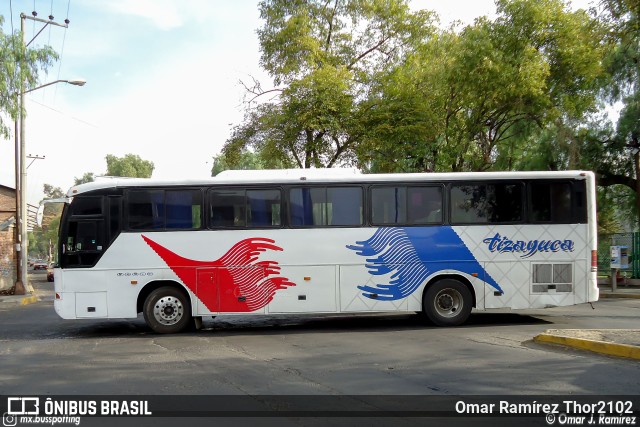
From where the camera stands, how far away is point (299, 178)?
12.0 metres

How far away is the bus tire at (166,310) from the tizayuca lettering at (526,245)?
658cm

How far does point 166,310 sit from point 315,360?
4370mm

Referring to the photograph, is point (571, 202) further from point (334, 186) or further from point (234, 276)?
point (234, 276)

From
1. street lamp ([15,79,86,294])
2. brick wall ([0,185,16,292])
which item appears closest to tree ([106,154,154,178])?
brick wall ([0,185,16,292])

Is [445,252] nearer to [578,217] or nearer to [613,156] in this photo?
[578,217]

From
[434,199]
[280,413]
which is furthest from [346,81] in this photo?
[280,413]

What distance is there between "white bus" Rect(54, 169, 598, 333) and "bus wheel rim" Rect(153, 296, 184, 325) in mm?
21

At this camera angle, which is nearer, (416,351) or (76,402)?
(76,402)

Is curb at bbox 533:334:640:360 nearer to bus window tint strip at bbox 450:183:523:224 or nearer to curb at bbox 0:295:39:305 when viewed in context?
bus window tint strip at bbox 450:183:523:224

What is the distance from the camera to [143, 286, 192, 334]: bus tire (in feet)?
38.2

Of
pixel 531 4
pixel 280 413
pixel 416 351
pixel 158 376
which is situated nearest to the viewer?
pixel 280 413

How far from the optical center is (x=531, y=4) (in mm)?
20359

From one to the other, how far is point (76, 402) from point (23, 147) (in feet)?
72.3

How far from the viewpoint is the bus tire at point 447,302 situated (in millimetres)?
11977
